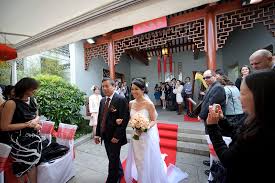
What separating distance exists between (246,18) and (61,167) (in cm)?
552

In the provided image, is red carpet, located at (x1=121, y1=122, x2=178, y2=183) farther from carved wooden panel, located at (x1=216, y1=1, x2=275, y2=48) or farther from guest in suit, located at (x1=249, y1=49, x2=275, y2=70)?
carved wooden panel, located at (x1=216, y1=1, x2=275, y2=48)

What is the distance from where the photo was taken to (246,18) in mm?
4797

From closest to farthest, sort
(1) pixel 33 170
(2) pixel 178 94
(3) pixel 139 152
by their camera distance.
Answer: (1) pixel 33 170, (3) pixel 139 152, (2) pixel 178 94

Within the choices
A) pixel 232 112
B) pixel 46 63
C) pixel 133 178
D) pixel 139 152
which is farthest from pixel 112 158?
pixel 46 63

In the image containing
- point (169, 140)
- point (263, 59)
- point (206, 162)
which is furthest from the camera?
point (169, 140)

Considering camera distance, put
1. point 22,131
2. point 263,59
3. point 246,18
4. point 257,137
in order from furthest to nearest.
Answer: point 246,18
point 263,59
point 22,131
point 257,137

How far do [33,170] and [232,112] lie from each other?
320 centimetres

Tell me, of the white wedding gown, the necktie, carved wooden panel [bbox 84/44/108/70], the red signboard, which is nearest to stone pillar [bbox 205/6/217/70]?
the red signboard

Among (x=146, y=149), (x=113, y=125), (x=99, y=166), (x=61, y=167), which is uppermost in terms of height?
(x=113, y=125)

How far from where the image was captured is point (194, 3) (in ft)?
7.18

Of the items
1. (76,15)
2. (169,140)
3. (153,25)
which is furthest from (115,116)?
(153,25)

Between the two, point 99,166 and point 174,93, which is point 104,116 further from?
point 174,93

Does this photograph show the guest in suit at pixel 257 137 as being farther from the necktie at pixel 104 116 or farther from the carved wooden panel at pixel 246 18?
the carved wooden panel at pixel 246 18

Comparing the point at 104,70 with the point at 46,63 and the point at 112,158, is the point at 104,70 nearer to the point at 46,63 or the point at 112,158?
the point at 46,63
